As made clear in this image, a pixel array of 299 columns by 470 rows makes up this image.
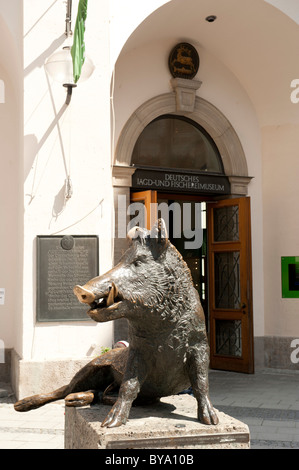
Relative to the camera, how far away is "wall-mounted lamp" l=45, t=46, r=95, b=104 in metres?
6.50

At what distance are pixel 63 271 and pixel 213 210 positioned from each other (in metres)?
3.74

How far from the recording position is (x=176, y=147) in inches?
378

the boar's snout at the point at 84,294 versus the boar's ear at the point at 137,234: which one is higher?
the boar's ear at the point at 137,234

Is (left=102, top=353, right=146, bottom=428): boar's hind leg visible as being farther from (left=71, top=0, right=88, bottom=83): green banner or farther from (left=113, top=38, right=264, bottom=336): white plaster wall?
(left=113, top=38, right=264, bottom=336): white plaster wall

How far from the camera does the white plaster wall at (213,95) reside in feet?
29.7

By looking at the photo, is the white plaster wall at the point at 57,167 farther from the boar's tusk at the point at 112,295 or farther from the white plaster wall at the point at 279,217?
the boar's tusk at the point at 112,295

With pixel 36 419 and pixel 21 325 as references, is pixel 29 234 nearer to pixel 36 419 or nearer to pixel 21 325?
pixel 21 325

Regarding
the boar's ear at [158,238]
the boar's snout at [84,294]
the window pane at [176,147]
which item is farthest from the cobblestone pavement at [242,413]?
the window pane at [176,147]

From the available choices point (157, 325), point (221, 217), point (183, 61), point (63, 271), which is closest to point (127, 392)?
point (157, 325)

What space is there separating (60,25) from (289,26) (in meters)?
3.68

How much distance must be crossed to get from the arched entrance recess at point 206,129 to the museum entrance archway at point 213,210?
5.1 inches

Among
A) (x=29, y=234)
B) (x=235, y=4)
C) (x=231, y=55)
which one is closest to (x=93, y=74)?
(x=29, y=234)

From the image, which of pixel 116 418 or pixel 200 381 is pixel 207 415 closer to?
pixel 200 381

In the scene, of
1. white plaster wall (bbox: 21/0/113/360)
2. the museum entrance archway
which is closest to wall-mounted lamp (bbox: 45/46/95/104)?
white plaster wall (bbox: 21/0/113/360)
